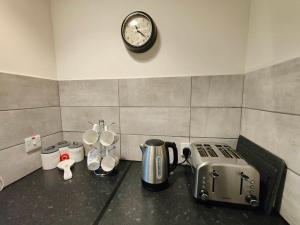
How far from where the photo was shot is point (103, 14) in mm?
983

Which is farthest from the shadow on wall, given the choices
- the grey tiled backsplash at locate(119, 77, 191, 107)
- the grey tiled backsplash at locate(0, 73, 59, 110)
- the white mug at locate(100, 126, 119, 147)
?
the grey tiled backsplash at locate(0, 73, 59, 110)

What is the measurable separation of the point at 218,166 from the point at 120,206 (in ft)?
1.53

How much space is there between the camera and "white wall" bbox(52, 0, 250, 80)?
870 mm

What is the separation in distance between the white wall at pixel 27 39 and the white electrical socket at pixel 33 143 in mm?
399

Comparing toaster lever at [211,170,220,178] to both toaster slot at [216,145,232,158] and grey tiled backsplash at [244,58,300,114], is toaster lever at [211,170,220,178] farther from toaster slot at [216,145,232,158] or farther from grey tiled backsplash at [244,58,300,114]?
grey tiled backsplash at [244,58,300,114]

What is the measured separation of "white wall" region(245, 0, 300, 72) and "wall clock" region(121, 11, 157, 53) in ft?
1.83

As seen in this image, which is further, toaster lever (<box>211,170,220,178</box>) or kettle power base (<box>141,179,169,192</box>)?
kettle power base (<box>141,179,169,192</box>)

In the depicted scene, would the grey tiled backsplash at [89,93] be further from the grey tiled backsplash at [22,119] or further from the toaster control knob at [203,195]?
the toaster control knob at [203,195]

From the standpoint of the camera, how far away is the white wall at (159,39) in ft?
2.85

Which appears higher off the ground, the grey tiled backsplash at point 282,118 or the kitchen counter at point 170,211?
the grey tiled backsplash at point 282,118

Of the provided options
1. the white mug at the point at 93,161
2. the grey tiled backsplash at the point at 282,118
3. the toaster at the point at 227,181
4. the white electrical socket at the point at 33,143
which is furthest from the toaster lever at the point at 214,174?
the white electrical socket at the point at 33,143

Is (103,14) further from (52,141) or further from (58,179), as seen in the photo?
(58,179)

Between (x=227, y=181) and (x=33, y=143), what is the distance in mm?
1113

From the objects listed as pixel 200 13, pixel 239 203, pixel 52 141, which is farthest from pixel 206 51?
pixel 52 141
